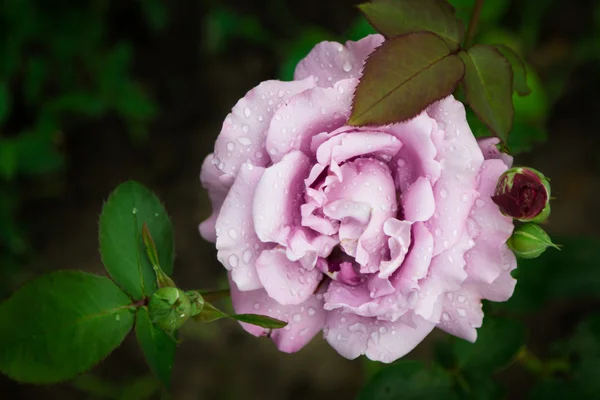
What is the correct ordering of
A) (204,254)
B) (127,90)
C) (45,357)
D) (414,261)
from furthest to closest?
(204,254) < (127,90) < (45,357) < (414,261)

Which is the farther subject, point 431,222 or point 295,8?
point 295,8

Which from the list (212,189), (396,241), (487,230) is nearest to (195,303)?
(212,189)

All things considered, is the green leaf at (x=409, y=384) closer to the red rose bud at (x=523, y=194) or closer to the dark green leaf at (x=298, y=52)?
the red rose bud at (x=523, y=194)

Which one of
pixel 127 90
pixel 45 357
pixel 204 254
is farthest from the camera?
pixel 204 254

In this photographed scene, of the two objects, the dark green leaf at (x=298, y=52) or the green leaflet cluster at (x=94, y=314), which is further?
the dark green leaf at (x=298, y=52)

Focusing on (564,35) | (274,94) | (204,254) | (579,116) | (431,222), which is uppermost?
(274,94)

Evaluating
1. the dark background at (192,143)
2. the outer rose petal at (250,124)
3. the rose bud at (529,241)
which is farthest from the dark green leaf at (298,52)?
the rose bud at (529,241)

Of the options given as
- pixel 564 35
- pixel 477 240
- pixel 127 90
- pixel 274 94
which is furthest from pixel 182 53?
pixel 477 240

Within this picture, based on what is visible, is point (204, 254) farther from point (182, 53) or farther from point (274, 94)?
point (274, 94)

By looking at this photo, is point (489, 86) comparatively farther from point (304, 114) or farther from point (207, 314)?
point (207, 314)
